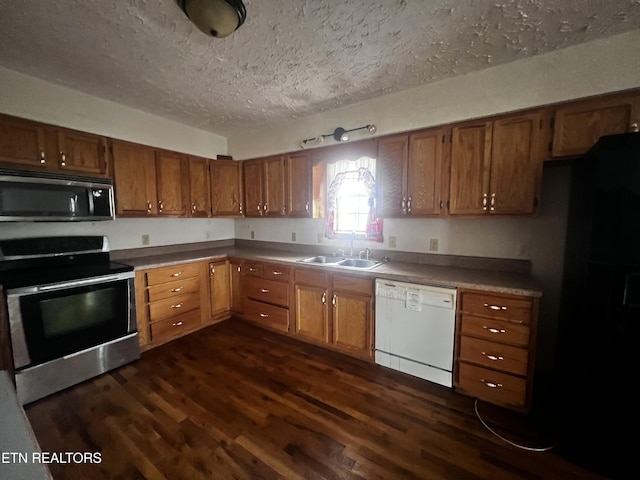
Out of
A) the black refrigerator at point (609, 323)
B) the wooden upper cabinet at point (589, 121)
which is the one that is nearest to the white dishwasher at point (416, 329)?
the black refrigerator at point (609, 323)

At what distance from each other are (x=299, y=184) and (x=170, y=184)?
1.54 meters

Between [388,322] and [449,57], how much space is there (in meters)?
2.17

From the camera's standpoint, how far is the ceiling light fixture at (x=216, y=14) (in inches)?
52.9

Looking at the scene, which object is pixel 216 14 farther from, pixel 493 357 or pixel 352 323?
pixel 493 357

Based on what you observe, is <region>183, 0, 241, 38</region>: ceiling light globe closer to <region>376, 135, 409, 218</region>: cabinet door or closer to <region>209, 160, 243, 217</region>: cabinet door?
<region>376, 135, 409, 218</region>: cabinet door

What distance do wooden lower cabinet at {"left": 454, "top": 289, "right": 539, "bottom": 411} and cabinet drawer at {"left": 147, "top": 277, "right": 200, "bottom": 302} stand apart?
2.81 m

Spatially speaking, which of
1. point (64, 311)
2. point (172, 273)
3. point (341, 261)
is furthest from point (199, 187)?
point (341, 261)

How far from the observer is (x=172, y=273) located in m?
2.89

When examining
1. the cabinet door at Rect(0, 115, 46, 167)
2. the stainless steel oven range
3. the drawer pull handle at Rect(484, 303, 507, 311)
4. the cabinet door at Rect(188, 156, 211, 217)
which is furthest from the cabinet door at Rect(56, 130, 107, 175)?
the drawer pull handle at Rect(484, 303, 507, 311)

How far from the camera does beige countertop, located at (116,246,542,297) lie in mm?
1907

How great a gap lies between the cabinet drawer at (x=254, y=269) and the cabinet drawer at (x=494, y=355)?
7.21 feet

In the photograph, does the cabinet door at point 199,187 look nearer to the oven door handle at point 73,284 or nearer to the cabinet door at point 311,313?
the oven door handle at point 73,284

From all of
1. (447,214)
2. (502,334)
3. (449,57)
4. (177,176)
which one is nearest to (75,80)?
(177,176)

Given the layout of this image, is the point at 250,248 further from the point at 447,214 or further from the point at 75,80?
the point at 447,214
